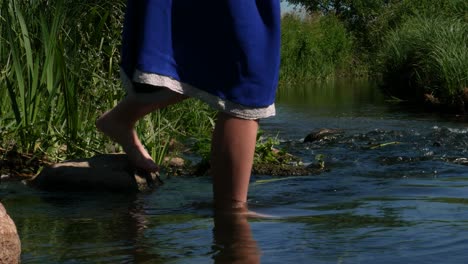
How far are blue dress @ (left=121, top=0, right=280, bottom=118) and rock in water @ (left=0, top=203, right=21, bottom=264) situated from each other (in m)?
0.91

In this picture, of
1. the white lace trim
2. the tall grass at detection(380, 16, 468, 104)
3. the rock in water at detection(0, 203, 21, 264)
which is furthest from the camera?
the tall grass at detection(380, 16, 468, 104)

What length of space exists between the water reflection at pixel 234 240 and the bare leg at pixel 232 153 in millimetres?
115

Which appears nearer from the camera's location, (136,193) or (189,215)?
(189,215)

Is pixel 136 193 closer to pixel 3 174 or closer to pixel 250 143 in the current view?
pixel 3 174

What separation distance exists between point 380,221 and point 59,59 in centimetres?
229

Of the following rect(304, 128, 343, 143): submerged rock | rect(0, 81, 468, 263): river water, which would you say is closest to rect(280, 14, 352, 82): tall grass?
rect(304, 128, 343, 143): submerged rock

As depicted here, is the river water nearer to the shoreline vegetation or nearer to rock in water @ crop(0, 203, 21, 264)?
rock in water @ crop(0, 203, 21, 264)

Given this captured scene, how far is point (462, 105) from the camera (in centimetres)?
1448

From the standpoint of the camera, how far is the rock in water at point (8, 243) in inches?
119

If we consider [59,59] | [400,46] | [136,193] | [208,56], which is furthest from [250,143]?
[400,46]

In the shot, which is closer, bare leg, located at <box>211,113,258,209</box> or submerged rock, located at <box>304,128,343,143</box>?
bare leg, located at <box>211,113,258,209</box>

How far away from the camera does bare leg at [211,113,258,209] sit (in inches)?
152

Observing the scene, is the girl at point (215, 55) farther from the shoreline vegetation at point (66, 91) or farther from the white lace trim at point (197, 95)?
the shoreline vegetation at point (66, 91)

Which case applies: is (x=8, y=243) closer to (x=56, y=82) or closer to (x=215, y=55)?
(x=215, y=55)
